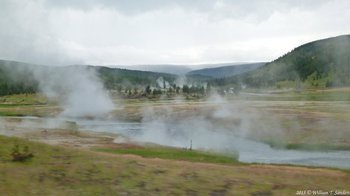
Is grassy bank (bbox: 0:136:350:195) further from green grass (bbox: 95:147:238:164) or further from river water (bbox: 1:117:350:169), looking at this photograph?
river water (bbox: 1:117:350:169)

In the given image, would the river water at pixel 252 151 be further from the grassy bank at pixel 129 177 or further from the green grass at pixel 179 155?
the grassy bank at pixel 129 177

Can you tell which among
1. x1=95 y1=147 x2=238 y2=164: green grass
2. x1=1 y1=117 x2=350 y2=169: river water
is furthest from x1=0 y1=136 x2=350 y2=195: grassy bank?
x1=1 y1=117 x2=350 y2=169: river water

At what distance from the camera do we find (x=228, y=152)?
5366 cm

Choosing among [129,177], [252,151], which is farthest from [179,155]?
[129,177]

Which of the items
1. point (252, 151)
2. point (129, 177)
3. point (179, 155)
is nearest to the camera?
point (129, 177)

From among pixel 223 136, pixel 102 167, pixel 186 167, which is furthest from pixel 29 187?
pixel 223 136

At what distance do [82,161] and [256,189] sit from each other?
11.2 metres

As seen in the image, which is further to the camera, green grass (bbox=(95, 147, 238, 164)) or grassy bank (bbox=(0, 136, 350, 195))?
green grass (bbox=(95, 147, 238, 164))

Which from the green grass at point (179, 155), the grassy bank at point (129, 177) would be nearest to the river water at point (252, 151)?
the green grass at point (179, 155)

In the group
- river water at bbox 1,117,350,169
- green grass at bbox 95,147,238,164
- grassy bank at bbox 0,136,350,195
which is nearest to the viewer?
grassy bank at bbox 0,136,350,195

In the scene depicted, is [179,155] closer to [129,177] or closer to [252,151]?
[252,151]

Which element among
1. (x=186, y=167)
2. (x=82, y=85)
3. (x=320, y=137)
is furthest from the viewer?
(x=82, y=85)

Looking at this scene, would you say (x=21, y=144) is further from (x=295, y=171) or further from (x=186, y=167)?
(x=295, y=171)

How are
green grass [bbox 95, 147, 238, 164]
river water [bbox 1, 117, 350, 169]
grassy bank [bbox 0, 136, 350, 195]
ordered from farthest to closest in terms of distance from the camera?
1. river water [bbox 1, 117, 350, 169]
2. green grass [bbox 95, 147, 238, 164]
3. grassy bank [bbox 0, 136, 350, 195]
